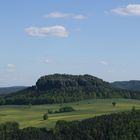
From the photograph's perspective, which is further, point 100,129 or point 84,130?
point 100,129

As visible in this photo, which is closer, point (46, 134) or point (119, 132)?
point (46, 134)

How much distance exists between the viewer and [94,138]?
173375mm

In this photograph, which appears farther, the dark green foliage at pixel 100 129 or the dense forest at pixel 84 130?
the dark green foliage at pixel 100 129

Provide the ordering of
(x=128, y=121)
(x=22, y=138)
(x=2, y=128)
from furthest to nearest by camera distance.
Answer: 1. (x=128, y=121)
2. (x=2, y=128)
3. (x=22, y=138)

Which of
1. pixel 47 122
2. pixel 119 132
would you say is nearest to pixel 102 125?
pixel 119 132

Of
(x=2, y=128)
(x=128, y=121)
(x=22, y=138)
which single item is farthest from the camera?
(x=128, y=121)

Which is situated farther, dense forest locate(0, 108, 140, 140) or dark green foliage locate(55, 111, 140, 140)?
dark green foliage locate(55, 111, 140, 140)

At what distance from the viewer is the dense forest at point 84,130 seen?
6619 inches

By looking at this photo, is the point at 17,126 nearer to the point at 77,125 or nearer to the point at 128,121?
the point at 77,125

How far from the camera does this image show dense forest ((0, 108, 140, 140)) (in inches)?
6619

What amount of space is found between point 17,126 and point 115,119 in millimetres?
40150

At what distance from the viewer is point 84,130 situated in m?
177

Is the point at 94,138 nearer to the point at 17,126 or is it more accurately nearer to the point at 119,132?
the point at 119,132

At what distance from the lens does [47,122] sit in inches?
7579
